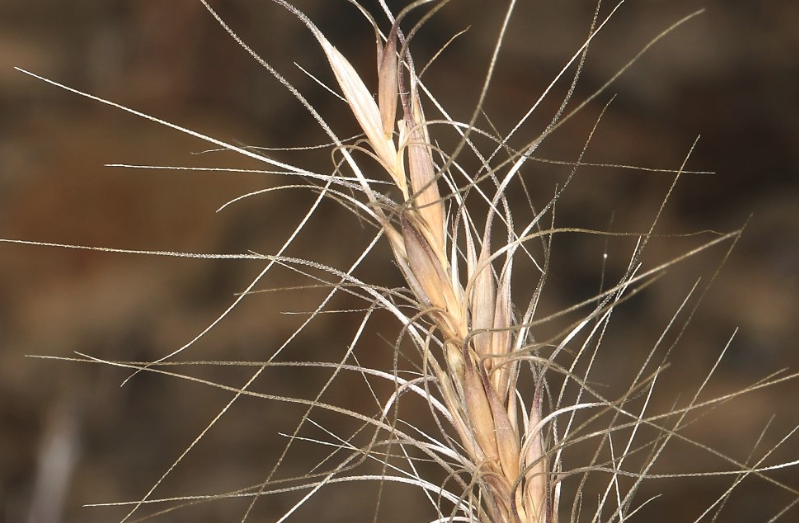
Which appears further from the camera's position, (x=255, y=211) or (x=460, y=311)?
(x=255, y=211)

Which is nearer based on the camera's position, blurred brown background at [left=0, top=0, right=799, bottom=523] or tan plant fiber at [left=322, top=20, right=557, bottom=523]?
tan plant fiber at [left=322, top=20, right=557, bottom=523]

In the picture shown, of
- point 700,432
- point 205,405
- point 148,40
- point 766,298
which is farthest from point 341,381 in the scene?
point 148,40

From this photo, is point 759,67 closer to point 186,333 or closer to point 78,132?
point 186,333

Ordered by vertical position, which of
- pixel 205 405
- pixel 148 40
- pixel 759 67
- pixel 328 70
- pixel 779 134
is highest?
pixel 148 40

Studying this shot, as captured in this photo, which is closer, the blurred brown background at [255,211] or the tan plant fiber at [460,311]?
the tan plant fiber at [460,311]
